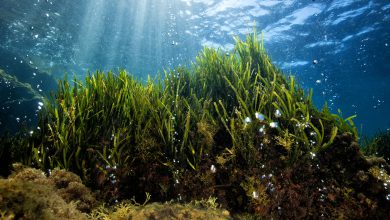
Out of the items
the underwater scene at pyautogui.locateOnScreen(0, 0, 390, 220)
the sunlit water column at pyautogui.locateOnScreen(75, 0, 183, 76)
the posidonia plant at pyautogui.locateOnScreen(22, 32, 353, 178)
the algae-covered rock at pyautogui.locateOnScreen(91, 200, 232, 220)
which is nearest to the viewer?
the algae-covered rock at pyautogui.locateOnScreen(91, 200, 232, 220)

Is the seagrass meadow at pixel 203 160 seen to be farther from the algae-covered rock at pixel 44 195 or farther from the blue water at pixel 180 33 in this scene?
the blue water at pixel 180 33

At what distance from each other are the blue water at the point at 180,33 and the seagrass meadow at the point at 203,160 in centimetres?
1253

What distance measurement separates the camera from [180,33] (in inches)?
1001

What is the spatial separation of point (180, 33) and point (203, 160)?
77.0 feet

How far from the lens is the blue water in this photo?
20609 mm

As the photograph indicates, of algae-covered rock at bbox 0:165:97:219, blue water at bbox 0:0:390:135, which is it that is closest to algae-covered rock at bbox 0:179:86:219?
algae-covered rock at bbox 0:165:97:219

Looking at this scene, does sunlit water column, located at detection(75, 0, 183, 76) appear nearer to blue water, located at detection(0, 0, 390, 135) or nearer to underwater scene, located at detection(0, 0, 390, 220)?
blue water, located at detection(0, 0, 390, 135)

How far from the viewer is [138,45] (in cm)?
2930

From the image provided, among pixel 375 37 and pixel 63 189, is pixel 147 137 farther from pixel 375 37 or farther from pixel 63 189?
pixel 375 37

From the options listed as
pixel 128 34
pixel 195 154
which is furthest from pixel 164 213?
pixel 128 34

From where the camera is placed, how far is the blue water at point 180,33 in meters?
20.6

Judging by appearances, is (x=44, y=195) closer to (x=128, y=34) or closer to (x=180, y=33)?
(x=180, y=33)

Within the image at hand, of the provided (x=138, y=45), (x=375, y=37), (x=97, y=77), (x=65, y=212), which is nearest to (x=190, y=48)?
(x=138, y=45)

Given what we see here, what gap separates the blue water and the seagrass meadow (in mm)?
12530
